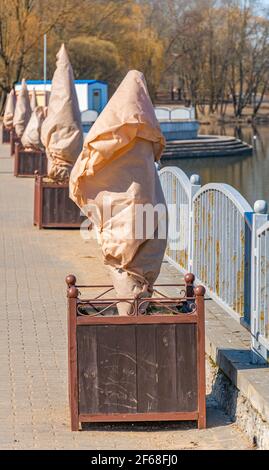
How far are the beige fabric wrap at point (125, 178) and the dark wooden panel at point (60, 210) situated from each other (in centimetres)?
912

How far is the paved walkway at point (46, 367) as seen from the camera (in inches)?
244

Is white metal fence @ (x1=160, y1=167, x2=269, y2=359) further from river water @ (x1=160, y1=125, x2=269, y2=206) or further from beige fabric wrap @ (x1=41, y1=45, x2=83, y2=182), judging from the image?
river water @ (x1=160, y1=125, x2=269, y2=206)

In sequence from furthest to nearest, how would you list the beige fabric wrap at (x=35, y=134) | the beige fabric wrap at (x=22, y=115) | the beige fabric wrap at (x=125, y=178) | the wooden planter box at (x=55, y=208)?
the beige fabric wrap at (x=22, y=115), the beige fabric wrap at (x=35, y=134), the wooden planter box at (x=55, y=208), the beige fabric wrap at (x=125, y=178)

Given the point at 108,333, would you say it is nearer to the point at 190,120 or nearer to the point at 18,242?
the point at 18,242

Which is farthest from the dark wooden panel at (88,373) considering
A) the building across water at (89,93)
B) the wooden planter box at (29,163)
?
the building across water at (89,93)

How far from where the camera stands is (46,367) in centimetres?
782

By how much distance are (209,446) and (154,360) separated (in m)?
0.59

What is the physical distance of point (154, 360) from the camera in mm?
6320

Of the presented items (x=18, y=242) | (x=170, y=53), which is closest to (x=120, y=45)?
(x=170, y=53)

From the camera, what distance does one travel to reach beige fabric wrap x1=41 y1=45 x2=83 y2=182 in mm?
16875

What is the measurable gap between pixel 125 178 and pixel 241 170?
36.5m

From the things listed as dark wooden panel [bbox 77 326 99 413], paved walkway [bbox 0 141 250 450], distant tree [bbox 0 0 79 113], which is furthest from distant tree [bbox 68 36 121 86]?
dark wooden panel [bbox 77 326 99 413]

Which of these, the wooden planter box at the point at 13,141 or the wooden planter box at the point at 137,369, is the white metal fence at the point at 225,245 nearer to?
the wooden planter box at the point at 137,369

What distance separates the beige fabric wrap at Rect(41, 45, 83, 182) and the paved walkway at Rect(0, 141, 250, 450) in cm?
245
